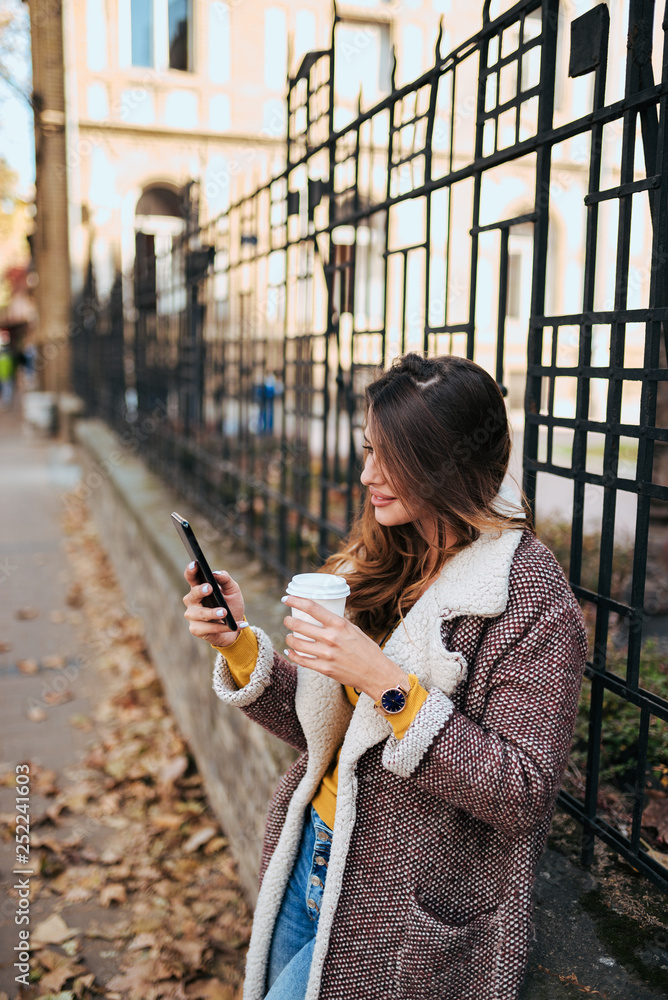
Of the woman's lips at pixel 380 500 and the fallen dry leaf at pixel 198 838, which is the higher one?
→ the woman's lips at pixel 380 500

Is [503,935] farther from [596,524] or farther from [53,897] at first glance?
[596,524]

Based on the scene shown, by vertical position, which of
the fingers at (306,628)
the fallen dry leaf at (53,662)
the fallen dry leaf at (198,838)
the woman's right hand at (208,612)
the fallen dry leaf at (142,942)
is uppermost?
the fingers at (306,628)

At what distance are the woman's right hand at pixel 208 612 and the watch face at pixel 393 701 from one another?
1.54 ft

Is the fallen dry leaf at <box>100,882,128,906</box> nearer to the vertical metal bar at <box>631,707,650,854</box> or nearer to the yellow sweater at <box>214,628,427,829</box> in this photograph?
the yellow sweater at <box>214,628,427,829</box>

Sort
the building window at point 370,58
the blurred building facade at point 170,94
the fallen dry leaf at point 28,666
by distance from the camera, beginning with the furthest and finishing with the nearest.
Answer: the building window at point 370,58, the blurred building facade at point 170,94, the fallen dry leaf at point 28,666

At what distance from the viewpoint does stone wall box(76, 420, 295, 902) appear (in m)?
2.83

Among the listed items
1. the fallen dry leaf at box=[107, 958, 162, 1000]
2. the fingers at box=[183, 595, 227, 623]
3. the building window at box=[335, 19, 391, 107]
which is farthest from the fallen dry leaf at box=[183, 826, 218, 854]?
the building window at box=[335, 19, 391, 107]

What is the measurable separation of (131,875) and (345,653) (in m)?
2.25

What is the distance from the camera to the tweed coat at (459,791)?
4.34 ft

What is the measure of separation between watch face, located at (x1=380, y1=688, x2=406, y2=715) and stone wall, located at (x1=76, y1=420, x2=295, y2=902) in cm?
117

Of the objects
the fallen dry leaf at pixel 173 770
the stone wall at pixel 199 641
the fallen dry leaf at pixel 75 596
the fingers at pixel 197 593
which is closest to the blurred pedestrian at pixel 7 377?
the stone wall at pixel 199 641

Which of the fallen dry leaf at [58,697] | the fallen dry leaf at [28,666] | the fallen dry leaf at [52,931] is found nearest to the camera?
the fallen dry leaf at [52,931]

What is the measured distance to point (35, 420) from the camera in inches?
634

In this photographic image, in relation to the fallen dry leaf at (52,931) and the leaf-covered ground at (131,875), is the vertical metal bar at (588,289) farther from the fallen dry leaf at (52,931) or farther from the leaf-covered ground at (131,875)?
the fallen dry leaf at (52,931)
